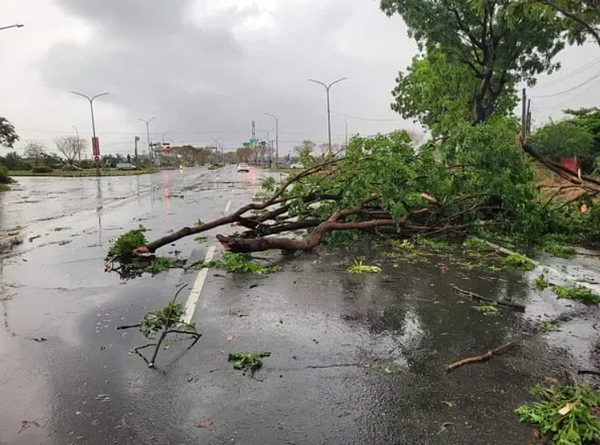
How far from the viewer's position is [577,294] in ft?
20.1

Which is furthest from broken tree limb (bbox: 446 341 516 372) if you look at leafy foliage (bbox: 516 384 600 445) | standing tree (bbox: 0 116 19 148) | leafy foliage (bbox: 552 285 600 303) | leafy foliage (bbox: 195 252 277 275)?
standing tree (bbox: 0 116 19 148)

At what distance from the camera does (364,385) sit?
12.4ft

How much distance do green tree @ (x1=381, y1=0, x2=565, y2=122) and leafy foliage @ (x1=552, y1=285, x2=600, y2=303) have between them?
2014 centimetres

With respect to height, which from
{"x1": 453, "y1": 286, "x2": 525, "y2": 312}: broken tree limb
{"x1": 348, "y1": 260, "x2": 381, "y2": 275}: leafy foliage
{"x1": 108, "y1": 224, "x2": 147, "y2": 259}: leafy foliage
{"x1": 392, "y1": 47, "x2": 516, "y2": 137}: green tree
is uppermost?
{"x1": 392, "y1": 47, "x2": 516, "y2": 137}: green tree

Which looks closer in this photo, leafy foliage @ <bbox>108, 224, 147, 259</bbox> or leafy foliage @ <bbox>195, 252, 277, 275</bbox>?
leafy foliage @ <bbox>195, 252, 277, 275</bbox>

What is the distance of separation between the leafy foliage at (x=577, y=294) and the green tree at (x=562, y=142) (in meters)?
31.6

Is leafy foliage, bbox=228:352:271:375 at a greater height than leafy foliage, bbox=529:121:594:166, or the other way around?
leafy foliage, bbox=529:121:594:166

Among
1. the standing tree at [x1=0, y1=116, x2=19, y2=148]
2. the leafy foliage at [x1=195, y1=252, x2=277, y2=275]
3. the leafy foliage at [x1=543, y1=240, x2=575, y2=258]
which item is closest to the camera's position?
the leafy foliage at [x1=195, y1=252, x2=277, y2=275]

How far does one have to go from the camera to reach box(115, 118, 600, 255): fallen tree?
927 cm

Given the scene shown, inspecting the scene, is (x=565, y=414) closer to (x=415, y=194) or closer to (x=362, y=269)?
(x=362, y=269)

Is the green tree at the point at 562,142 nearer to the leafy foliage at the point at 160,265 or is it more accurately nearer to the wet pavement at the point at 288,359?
the wet pavement at the point at 288,359

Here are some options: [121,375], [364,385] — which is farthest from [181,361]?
[364,385]

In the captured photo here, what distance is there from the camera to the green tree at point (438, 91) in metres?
31.1

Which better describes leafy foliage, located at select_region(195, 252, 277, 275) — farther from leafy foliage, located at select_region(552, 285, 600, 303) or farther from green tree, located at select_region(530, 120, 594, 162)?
green tree, located at select_region(530, 120, 594, 162)
